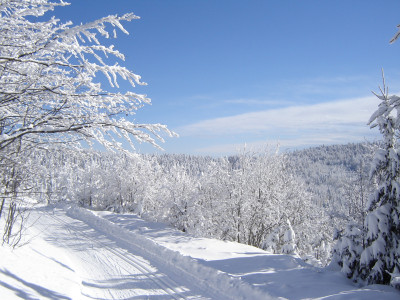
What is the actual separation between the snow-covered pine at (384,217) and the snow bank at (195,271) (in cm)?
340

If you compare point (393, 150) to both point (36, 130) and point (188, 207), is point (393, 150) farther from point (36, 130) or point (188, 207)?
point (188, 207)

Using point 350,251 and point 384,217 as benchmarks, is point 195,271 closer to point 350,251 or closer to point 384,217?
point 350,251

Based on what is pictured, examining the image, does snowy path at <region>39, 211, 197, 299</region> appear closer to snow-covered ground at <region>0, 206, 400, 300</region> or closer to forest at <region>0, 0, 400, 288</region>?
snow-covered ground at <region>0, 206, 400, 300</region>

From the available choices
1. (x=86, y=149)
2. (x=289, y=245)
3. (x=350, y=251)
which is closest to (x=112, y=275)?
(x=86, y=149)

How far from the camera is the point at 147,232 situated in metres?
15.4

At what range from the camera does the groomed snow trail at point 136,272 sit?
7266mm

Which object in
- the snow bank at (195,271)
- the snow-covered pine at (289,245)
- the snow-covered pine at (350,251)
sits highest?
the snow-covered pine at (350,251)

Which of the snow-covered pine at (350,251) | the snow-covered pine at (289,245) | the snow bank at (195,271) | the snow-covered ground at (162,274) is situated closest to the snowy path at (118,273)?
the snow-covered ground at (162,274)

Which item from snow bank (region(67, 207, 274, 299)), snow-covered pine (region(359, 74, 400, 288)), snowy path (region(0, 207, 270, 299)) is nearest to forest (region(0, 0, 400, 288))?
snow-covered pine (region(359, 74, 400, 288))

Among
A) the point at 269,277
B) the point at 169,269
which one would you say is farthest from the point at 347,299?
the point at 169,269

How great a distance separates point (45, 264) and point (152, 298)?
3706 millimetres

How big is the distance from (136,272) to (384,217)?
7.98m

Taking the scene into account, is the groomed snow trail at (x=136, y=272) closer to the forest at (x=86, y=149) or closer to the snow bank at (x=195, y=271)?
the snow bank at (x=195, y=271)

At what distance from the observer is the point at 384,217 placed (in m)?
7.69
